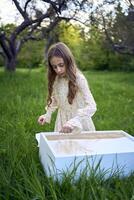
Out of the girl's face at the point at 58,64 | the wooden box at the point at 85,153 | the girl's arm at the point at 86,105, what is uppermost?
the girl's face at the point at 58,64

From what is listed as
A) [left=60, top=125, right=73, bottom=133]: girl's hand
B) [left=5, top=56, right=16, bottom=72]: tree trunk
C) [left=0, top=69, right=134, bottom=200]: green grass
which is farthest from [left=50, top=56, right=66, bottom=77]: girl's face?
[left=5, top=56, right=16, bottom=72]: tree trunk

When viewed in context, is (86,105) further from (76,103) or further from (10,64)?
(10,64)

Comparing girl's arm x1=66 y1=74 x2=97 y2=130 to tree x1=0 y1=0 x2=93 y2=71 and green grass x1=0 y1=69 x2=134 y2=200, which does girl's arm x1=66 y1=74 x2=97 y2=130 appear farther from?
tree x1=0 y1=0 x2=93 y2=71

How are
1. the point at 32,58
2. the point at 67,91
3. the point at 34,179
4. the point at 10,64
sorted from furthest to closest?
the point at 32,58, the point at 10,64, the point at 67,91, the point at 34,179

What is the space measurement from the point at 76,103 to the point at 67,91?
13 centimetres

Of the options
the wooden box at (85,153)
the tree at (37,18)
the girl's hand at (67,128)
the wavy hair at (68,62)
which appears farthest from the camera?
the tree at (37,18)

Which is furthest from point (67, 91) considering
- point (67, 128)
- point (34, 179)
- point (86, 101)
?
point (34, 179)

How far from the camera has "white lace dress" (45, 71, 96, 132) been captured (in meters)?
2.99

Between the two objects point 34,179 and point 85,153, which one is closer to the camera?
point 34,179

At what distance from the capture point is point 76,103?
3.20 meters

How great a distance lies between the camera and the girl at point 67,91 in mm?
2979

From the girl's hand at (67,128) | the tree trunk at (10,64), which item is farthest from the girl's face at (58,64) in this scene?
the tree trunk at (10,64)

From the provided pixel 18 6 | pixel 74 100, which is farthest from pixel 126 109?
pixel 18 6

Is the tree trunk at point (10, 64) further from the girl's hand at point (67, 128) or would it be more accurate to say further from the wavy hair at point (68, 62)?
the girl's hand at point (67, 128)
